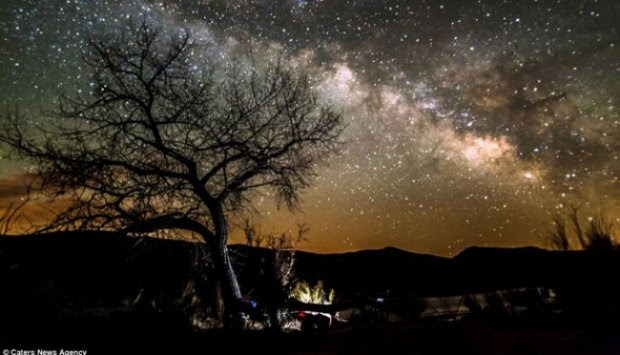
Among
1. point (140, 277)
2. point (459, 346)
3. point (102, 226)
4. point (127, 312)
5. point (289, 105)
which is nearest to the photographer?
point (459, 346)

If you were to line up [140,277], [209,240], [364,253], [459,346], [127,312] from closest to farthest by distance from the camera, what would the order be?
[459,346] → [127,312] → [209,240] → [140,277] → [364,253]

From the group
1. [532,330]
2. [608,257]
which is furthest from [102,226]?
[608,257]

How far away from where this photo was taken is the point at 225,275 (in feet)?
35.3

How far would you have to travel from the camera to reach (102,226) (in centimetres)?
1011

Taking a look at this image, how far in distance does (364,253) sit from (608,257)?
49.0 m

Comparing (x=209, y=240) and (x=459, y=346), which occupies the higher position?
(x=209, y=240)

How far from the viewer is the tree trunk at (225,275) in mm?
10297

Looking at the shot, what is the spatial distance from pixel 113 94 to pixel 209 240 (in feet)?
15.2

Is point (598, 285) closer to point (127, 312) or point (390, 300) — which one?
point (390, 300)

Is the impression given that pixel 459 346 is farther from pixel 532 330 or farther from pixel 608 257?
pixel 608 257

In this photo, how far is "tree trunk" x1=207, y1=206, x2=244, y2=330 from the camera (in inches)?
405

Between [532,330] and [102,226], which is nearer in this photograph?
[532,330]

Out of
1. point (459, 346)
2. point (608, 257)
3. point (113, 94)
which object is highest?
point (113, 94)

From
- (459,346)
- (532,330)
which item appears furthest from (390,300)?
(459,346)
